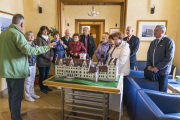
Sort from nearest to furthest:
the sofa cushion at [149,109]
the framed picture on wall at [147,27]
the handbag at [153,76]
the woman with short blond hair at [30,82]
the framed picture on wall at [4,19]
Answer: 1. the sofa cushion at [149,109]
2. the handbag at [153,76]
3. the woman with short blond hair at [30,82]
4. the framed picture on wall at [4,19]
5. the framed picture on wall at [147,27]

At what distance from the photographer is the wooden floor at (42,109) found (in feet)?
7.66

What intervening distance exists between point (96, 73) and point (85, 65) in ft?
0.61

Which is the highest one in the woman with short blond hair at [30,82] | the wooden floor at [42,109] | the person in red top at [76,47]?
the person in red top at [76,47]

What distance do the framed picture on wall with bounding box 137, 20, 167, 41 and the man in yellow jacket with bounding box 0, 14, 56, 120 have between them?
2946 mm

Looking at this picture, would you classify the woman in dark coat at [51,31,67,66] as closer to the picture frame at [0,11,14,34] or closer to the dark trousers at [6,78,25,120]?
the picture frame at [0,11,14,34]

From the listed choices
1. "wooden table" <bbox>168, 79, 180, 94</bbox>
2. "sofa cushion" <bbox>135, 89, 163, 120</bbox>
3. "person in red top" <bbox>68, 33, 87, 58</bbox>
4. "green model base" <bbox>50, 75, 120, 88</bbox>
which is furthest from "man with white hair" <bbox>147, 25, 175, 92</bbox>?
"person in red top" <bbox>68, 33, 87, 58</bbox>

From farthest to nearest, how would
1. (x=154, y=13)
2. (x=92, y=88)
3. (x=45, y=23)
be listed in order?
1. (x=45, y=23)
2. (x=154, y=13)
3. (x=92, y=88)

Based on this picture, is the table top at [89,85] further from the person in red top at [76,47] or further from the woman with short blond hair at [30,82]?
the person in red top at [76,47]

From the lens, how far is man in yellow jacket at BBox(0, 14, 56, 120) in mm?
1778

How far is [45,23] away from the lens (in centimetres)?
412

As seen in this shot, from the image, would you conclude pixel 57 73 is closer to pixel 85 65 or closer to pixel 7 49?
pixel 85 65

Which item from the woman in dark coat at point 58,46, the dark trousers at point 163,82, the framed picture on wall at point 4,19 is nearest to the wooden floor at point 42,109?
the dark trousers at point 163,82

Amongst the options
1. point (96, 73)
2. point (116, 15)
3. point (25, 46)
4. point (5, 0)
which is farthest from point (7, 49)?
point (116, 15)

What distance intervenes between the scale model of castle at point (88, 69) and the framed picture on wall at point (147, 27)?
253cm
